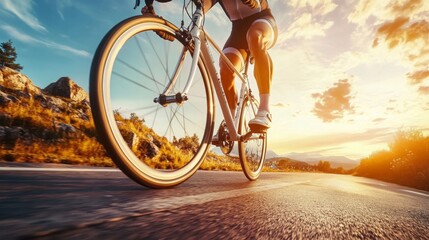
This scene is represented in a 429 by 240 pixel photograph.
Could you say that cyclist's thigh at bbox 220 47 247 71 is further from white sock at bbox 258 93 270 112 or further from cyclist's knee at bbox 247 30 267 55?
white sock at bbox 258 93 270 112

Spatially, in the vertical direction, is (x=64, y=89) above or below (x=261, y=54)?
above

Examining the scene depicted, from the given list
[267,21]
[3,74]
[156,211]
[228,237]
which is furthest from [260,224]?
[3,74]

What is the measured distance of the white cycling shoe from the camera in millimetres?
2861

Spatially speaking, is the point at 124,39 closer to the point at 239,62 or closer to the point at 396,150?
the point at 239,62

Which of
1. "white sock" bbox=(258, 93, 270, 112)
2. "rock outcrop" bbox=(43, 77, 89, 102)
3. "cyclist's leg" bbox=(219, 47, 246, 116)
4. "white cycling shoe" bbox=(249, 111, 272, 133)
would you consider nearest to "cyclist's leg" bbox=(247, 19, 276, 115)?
"white sock" bbox=(258, 93, 270, 112)

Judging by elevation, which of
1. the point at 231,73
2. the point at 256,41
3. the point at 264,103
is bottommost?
the point at 264,103

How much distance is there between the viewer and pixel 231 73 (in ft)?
11.2

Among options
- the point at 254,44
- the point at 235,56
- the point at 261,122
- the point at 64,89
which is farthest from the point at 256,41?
the point at 64,89

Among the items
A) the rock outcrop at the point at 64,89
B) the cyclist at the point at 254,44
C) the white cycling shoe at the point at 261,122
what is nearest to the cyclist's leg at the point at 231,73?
the cyclist at the point at 254,44

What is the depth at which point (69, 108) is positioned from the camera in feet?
39.7

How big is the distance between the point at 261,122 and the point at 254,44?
0.98m

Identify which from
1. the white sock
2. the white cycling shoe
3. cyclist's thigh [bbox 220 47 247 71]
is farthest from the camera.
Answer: cyclist's thigh [bbox 220 47 247 71]

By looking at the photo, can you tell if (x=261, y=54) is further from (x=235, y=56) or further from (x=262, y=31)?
(x=235, y=56)

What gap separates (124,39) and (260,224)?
48.9 inches
